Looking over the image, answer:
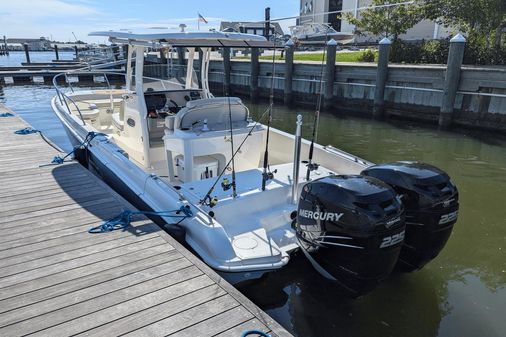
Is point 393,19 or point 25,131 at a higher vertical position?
point 393,19

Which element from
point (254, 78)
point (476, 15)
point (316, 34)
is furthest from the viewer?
point (254, 78)

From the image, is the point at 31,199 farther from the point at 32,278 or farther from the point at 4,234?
the point at 32,278

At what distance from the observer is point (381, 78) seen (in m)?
12.5

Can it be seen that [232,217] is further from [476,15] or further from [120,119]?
[476,15]

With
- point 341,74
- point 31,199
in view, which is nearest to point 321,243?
point 31,199

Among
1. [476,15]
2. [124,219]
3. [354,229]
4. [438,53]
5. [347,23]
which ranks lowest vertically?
[124,219]

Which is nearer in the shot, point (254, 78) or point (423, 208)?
point (423, 208)

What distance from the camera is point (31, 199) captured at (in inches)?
179

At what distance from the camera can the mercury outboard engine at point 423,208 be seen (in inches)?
131

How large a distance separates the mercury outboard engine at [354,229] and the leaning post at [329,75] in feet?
38.1

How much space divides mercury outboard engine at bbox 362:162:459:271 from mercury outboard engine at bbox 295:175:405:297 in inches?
14.4

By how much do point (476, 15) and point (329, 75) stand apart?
5434mm

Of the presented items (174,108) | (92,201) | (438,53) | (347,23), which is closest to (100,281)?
(92,201)

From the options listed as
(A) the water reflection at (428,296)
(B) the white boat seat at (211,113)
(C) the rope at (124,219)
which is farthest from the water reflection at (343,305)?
(B) the white boat seat at (211,113)
